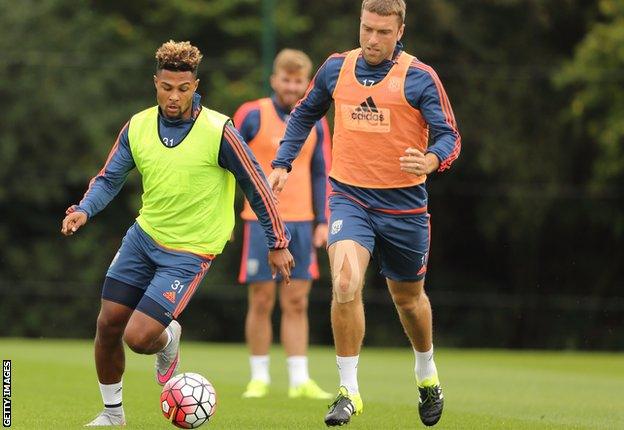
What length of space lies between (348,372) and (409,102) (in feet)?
5.08

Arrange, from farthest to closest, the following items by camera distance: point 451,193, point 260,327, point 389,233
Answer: point 451,193 → point 260,327 → point 389,233

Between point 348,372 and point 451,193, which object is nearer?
point 348,372

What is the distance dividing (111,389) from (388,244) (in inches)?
69.3

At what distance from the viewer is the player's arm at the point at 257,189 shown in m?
7.34

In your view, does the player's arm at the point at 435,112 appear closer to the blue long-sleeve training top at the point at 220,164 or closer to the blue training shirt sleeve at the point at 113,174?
the blue long-sleeve training top at the point at 220,164

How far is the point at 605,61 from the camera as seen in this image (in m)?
20.2

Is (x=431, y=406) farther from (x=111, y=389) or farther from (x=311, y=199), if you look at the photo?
(x=311, y=199)

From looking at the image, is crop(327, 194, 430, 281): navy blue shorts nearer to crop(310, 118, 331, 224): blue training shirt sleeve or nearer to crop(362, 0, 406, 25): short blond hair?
crop(362, 0, 406, 25): short blond hair

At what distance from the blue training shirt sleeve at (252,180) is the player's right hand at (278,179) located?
1.42 feet

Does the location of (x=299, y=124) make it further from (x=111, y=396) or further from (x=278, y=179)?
(x=111, y=396)

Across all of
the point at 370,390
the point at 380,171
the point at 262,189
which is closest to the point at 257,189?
the point at 262,189

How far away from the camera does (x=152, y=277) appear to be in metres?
7.43

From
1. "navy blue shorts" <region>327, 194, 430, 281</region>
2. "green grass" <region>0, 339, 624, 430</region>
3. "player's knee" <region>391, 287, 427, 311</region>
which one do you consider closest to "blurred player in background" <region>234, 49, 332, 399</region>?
"green grass" <region>0, 339, 624, 430</region>

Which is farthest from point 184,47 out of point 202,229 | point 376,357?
point 376,357
